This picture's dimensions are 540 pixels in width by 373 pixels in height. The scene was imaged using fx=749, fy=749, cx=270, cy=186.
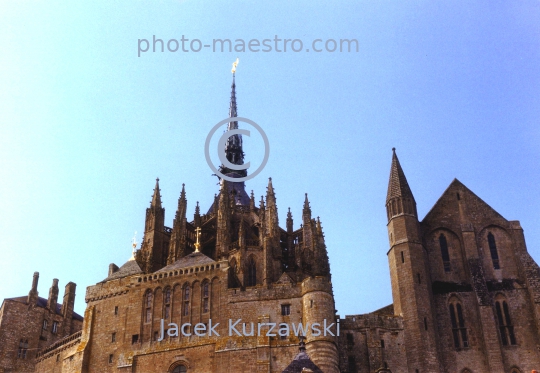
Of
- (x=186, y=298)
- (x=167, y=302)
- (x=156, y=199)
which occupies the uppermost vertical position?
(x=156, y=199)

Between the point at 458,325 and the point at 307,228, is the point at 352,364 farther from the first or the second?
the point at 307,228

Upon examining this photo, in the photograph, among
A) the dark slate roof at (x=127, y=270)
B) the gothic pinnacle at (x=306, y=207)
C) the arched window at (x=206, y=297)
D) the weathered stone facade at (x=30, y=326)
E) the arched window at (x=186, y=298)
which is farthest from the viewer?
the gothic pinnacle at (x=306, y=207)

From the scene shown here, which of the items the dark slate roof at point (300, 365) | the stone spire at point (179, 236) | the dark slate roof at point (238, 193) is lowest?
the dark slate roof at point (300, 365)

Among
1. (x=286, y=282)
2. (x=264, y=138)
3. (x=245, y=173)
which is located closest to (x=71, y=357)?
(x=286, y=282)

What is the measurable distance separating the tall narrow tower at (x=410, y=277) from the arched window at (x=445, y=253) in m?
1.97

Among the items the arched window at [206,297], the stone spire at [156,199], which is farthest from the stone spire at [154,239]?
the arched window at [206,297]

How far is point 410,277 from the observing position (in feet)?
176

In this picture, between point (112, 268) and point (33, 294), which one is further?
point (33, 294)

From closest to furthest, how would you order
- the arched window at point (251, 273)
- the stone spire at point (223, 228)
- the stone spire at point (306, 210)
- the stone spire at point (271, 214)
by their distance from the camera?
the arched window at point (251, 273) < the stone spire at point (223, 228) < the stone spire at point (271, 214) < the stone spire at point (306, 210)

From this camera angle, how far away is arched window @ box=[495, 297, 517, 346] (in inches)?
2074

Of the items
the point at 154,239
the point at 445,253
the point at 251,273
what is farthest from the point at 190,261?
the point at 445,253

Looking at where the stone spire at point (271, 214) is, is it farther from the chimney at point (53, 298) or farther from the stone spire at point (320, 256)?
the chimney at point (53, 298)

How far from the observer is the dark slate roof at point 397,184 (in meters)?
57.8

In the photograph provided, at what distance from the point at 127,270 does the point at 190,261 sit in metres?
5.42
